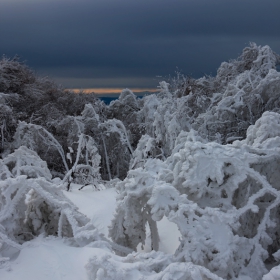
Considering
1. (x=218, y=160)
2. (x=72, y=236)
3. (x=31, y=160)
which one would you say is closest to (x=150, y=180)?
(x=218, y=160)

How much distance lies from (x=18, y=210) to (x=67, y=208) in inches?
19.9

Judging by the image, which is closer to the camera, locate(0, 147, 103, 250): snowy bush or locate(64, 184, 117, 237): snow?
locate(0, 147, 103, 250): snowy bush

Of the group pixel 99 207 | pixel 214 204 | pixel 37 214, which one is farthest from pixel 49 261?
pixel 99 207

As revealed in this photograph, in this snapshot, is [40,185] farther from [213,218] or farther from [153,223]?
[213,218]

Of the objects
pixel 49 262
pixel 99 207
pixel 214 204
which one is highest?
pixel 214 204

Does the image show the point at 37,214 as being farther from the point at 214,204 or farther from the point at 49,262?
the point at 214,204

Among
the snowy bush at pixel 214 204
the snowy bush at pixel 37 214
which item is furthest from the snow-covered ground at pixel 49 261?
the snowy bush at pixel 214 204

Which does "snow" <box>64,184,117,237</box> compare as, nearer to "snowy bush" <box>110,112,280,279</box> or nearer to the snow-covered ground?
"snowy bush" <box>110,112,280,279</box>

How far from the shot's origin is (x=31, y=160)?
20.4 ft

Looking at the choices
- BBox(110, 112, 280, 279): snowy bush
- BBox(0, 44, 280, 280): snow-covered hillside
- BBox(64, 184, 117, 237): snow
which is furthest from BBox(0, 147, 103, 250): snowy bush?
BBox(64, 184, 117, 237): snow

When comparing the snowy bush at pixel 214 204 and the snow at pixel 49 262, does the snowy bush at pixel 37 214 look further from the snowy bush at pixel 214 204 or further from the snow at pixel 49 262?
the snowy bush at pixel 214 204

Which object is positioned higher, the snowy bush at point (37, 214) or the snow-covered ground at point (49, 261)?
the snowy bush at point (37, 214)

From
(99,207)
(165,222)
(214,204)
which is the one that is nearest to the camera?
(214,204)

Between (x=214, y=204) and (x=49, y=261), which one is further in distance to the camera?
(x=214, y=204)
